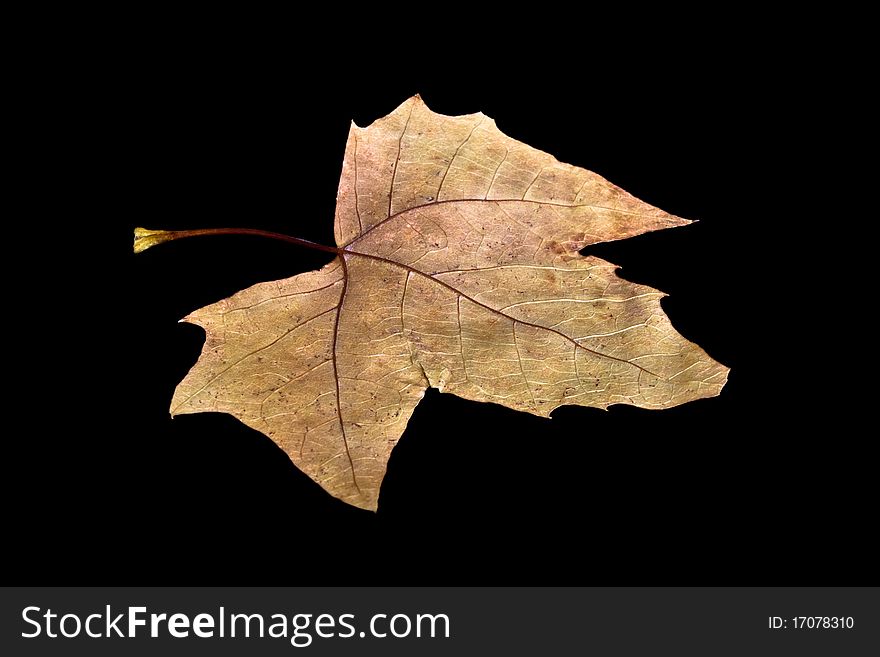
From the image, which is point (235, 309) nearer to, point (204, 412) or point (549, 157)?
point (204, 412)

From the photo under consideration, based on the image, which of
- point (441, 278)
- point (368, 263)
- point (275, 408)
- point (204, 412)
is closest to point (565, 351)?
point (441, 278)

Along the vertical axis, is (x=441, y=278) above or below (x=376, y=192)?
below

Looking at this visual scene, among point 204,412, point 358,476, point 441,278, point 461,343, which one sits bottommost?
point 358,476

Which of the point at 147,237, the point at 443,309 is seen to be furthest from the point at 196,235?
the point at 443,309

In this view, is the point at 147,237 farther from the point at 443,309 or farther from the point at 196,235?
the point at 443,309
